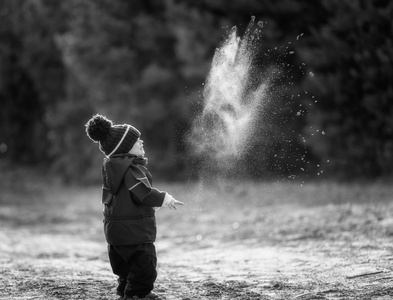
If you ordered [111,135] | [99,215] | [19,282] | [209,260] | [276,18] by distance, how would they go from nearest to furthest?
[111,135] < [19,282] < [209,260] < [99,215] < [276,18]

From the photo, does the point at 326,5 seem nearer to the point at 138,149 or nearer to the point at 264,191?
the point at 264,191

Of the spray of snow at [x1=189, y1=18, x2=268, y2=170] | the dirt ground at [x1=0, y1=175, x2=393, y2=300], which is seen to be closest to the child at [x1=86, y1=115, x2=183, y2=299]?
the dirt ground at [x1=0, y1=175, x2=393, y2=300]

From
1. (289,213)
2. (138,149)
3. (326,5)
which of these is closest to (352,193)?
(289,213)

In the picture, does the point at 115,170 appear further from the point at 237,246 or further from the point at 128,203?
the point at 237,246

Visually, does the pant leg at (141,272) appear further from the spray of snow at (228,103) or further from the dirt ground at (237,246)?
the spray of snow at (228,103)

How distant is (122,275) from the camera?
17.6ft

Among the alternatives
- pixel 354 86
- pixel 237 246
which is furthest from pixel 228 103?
pixel 354 86

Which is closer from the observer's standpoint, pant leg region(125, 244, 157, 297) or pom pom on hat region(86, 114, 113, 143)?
pant leg region(125, 244, 157, 297)

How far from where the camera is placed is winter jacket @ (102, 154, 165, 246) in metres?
5.17

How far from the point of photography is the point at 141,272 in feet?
17.0

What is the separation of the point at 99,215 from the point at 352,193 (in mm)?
5668

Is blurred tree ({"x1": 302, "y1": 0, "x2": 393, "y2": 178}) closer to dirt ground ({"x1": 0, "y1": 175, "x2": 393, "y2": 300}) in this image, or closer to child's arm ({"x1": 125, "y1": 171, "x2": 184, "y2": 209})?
dirt ground ({"x1": 0, "y1": 175, "x2": 393, "y2": 300})

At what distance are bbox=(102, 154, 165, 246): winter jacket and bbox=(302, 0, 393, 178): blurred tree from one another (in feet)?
34.1

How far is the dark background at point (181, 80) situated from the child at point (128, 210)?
6920mm
